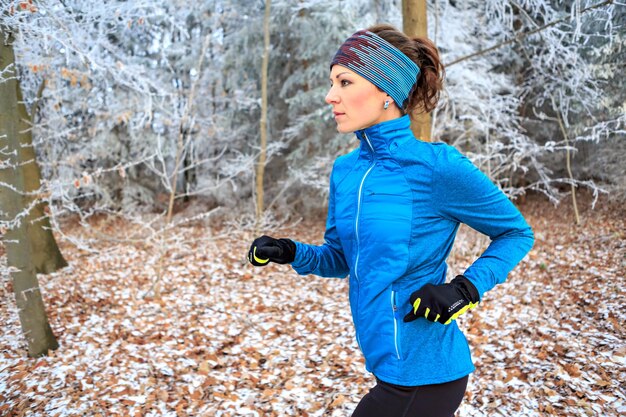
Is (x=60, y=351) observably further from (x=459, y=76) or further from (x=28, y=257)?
(x=459, y=76)

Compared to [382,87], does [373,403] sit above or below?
below

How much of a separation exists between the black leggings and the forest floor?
263cm

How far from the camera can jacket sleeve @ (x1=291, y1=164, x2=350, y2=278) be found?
6.26ft

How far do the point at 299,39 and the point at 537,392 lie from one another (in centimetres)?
1215

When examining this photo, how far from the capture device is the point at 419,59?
1.75 metres

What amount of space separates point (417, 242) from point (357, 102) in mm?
597

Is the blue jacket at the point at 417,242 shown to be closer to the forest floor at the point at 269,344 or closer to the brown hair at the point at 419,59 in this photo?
the brown hair at the point at 419,59

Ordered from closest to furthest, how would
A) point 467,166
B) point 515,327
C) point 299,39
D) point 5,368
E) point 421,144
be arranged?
point 467,166 → point 421,144 → point 5,368 → point 515,327 → point 299,39

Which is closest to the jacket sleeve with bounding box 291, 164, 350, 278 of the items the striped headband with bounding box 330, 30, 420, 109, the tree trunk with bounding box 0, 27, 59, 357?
the striped headband with bounding box 330, 30, 420, 109

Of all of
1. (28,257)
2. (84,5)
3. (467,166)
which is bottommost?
(28,257)

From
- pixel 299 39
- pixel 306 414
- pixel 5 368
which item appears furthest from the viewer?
pixel 299 39

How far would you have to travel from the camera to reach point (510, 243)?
1542 millimetres

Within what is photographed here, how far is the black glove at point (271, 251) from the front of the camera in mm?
1841

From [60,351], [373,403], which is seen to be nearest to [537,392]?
[373,403]
